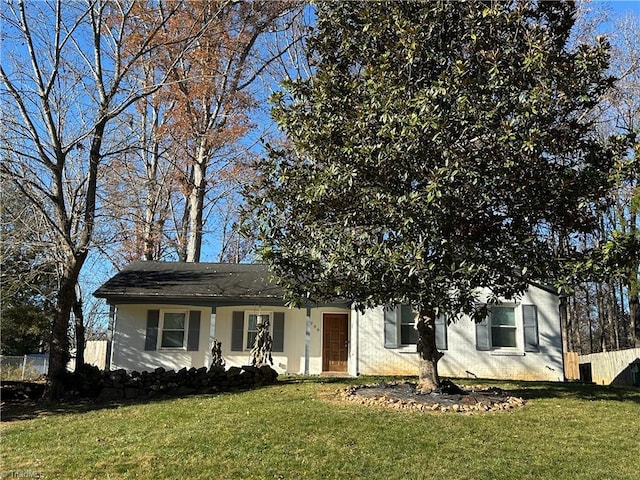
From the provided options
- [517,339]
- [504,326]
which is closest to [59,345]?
[504,326]

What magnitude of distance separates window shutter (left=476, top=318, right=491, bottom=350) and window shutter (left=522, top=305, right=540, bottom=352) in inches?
42.0

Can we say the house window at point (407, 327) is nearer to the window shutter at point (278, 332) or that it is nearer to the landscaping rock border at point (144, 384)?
the window shutter at point (278, 332)

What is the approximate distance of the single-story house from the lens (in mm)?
14914

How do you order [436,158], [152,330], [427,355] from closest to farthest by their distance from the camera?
1. [436,158]
2. [427,355]
3. [152,330]

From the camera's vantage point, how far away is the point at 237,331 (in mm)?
15375

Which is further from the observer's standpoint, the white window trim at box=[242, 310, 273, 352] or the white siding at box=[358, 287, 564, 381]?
the white window trim at box=[242, 310, 273, 352]

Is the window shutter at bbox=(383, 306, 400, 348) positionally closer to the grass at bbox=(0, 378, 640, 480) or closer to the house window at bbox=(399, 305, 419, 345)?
the house window at bbox=(399, 305, 419, 345)

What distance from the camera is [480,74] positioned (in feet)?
25.6

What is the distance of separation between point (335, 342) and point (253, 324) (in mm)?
2550

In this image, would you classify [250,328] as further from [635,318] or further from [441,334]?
[635,318]

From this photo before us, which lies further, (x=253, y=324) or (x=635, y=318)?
(x=635, y=318)

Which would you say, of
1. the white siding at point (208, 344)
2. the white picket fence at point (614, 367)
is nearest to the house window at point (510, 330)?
the white picket fence at point (614, 367)

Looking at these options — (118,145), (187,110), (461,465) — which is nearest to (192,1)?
(187,110)

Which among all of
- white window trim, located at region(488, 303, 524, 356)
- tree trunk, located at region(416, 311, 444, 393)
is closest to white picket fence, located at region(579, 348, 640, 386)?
white window trim, located at region(488, 303, 524, 356)
